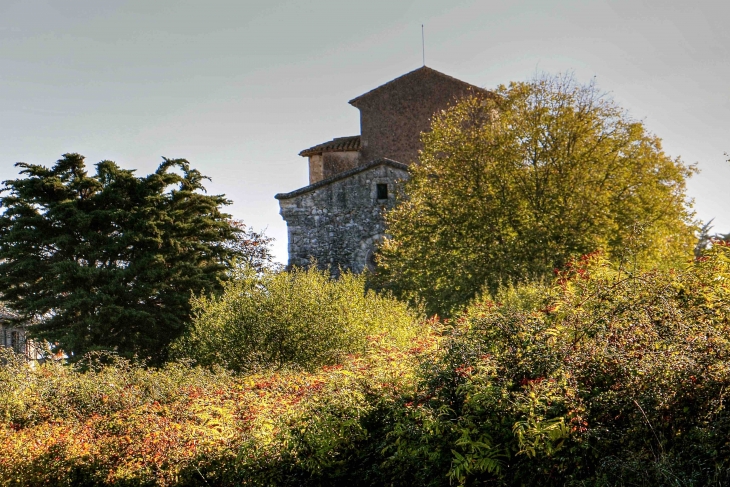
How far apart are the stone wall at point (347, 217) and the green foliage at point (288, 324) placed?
1220cm

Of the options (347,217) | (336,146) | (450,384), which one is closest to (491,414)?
(450,384)

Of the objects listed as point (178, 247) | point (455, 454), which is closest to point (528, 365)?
point (455, 454)

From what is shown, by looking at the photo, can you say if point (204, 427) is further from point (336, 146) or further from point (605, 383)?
point (336, 146)

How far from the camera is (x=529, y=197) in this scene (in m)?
23.5

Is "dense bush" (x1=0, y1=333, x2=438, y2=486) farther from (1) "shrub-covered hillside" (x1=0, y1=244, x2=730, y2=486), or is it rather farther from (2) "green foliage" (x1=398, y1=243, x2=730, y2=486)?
(2) "green foliage" (x1=398, y1=243, x2=730, y2=486)

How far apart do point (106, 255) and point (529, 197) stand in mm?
13260

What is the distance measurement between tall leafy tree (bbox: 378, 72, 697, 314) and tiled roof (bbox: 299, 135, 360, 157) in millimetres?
9856

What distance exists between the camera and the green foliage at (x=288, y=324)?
15.0 m

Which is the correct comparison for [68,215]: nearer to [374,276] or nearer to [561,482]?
[374,276]

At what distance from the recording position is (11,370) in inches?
543

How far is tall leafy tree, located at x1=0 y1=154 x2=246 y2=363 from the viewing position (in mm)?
23953

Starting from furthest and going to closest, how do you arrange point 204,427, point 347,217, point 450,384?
point 347,217, point 204,427, point 450,384

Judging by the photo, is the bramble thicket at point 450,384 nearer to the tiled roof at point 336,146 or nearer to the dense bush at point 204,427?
the dense bush at point 204,427

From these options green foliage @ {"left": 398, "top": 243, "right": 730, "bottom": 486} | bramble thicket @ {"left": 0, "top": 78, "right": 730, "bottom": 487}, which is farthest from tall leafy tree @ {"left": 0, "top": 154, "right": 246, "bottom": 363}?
green foliage @ {"left": 398, "top": 243, "right": 730, "bottom": 486}
